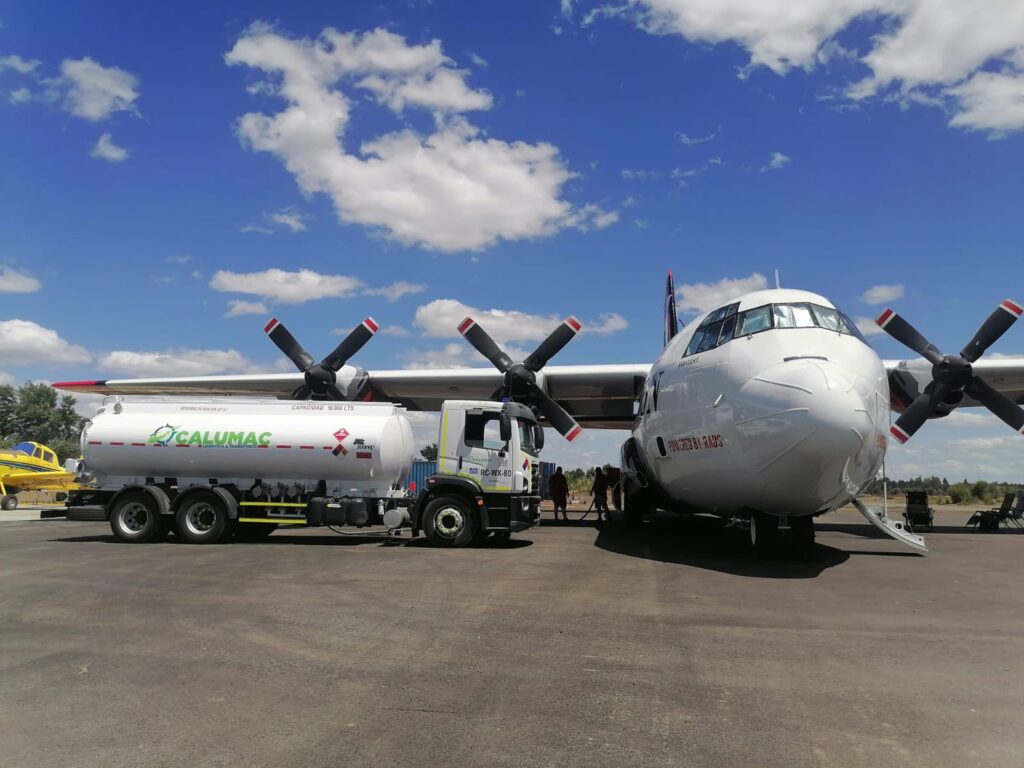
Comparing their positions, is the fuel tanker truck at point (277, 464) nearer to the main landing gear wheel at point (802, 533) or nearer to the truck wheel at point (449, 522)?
the truck wheel at point (449, 522)

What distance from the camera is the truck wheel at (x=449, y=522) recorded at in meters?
13.9

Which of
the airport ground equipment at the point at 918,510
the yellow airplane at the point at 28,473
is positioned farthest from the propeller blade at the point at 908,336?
the yellow airplane at the point at 28,473

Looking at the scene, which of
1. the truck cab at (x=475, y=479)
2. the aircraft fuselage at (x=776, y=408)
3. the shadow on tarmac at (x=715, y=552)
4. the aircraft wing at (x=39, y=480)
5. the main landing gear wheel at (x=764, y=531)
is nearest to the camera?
the aircraft fuselage at (x=776, y=408)

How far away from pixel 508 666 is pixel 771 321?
7.52 m

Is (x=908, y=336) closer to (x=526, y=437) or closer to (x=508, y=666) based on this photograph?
(x=526, y=437)

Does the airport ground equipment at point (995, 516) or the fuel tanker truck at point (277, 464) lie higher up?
the fuel tanker truck at point (277, 464)

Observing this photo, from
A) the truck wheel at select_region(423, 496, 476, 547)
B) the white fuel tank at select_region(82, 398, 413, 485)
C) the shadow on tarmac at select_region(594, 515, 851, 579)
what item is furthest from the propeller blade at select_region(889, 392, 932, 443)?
the white fuel tank at select_region(82, 398, 413, 485)

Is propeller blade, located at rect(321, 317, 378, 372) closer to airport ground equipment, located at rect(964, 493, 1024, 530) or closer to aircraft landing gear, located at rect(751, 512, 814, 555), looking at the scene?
aircraft landing gear, located at rect(751, 512, 814, 555)

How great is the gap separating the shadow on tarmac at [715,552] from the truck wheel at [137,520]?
9.02 m

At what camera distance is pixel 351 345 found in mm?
20453

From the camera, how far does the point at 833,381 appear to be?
31.9 feet

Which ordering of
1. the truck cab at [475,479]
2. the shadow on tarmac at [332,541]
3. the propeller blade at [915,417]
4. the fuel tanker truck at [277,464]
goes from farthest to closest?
the propeller blade at [915,417]
the shadow on tarmac at [332,541]
the fuel tanker truck at [277,464]
the truck cab at [475,479]

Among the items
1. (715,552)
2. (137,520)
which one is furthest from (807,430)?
(137,520)

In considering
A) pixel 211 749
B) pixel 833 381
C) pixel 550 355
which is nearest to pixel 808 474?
pixel 833 381
